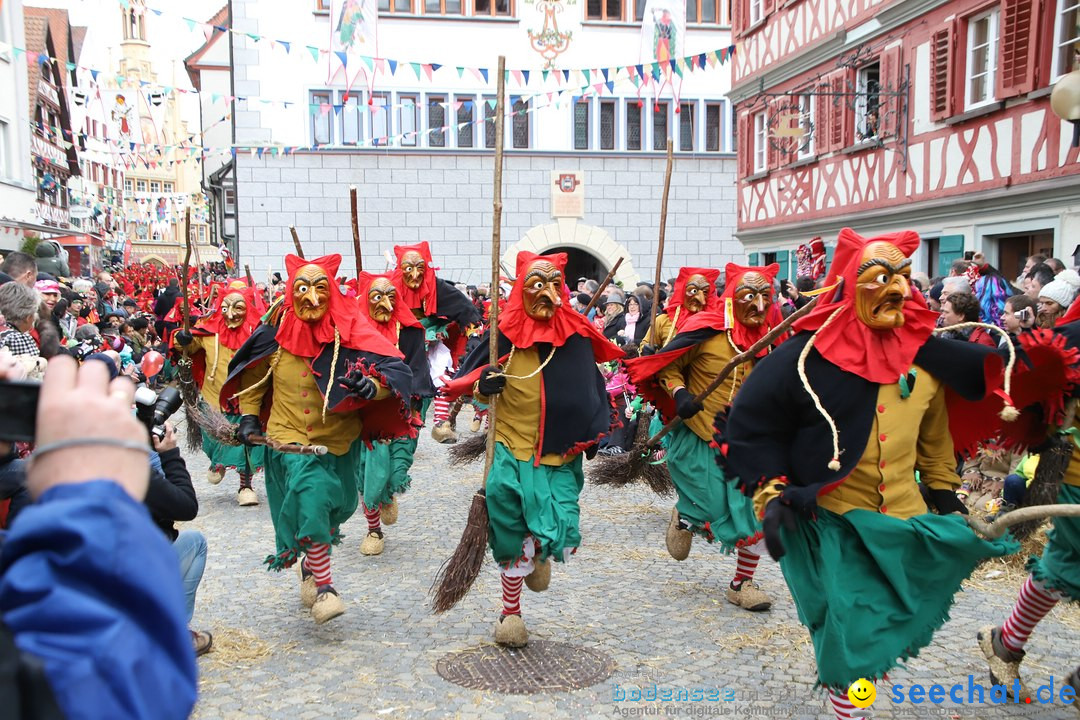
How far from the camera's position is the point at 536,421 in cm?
560

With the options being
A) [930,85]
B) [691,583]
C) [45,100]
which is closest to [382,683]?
[691,583]

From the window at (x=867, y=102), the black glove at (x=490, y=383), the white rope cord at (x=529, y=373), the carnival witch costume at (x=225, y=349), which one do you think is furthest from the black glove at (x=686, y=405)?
the window at (x=867, y=102)

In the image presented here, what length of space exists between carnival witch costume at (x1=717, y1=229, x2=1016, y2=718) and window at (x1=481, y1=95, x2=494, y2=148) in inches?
850

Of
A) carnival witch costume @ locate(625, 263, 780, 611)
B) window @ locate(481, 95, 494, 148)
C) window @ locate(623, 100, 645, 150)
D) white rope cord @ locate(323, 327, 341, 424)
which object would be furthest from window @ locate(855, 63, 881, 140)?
white rope cord @ locate(323, 327, 341, 424)

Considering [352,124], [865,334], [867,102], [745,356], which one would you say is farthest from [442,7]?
[865,334]

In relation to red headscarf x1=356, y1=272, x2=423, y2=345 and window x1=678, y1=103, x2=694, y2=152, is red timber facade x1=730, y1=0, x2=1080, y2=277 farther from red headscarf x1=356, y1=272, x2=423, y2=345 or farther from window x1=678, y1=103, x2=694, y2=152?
red headscarf x1=356, y1=272, x2=423, y2=345

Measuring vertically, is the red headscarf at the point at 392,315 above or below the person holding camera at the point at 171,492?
above

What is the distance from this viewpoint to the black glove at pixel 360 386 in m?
5.56

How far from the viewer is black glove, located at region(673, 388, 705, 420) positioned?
6258mm

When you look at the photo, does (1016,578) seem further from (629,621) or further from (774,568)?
(629,621)

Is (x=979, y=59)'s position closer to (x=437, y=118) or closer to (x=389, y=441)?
(x=389, y=441)

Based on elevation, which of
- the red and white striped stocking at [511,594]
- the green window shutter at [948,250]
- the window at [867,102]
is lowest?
the red and white striped stocking at [511,594]

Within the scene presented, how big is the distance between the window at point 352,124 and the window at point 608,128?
593 centimetres

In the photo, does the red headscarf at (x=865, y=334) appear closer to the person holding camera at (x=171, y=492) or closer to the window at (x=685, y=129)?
the person holding camera at (x=171, y=492)
